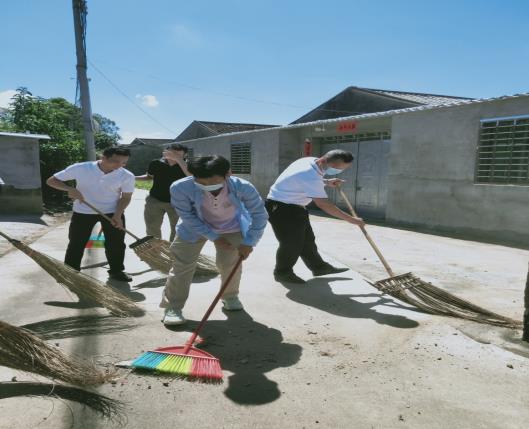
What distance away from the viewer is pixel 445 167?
823 cm

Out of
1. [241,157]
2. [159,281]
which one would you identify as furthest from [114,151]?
[241,157]

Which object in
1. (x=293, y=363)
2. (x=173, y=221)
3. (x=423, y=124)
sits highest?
(x=423, y=124)

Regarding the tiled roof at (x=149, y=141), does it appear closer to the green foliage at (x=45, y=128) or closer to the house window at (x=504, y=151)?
the green foliage at (x=45, y=128)

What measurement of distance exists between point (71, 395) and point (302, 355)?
1393 mm

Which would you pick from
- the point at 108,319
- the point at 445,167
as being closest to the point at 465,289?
the point at 108,319

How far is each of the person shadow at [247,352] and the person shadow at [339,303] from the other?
2.27 ft

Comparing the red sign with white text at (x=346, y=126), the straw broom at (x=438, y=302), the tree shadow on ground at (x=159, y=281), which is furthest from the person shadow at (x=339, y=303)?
the red sign with white text at (x=346, y=126)

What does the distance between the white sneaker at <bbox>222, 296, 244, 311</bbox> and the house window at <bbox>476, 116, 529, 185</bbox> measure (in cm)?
610

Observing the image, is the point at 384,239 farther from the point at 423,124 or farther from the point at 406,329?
the point at 406,329

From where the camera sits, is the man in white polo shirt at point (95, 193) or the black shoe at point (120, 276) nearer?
the man in white polo shirt at point (95, 193)

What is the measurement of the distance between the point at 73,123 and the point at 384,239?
13.5m

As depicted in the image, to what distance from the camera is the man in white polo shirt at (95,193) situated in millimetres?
3961

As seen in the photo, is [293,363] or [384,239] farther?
[384,239]

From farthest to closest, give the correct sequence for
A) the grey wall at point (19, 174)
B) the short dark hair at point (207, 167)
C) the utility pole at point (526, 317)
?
the grey wall at point (19, 174) < the utility pole at point (526, 317) < the short dark hair at point (207, 167)
